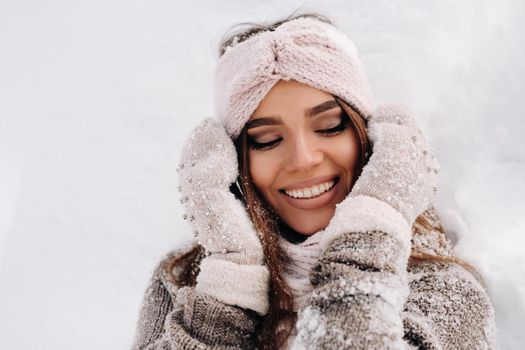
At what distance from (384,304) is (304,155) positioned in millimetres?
533

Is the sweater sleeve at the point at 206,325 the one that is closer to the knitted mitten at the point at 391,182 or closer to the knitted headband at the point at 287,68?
the knitted mitten at the point at 391,182

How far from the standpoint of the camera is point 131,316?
2715 mm

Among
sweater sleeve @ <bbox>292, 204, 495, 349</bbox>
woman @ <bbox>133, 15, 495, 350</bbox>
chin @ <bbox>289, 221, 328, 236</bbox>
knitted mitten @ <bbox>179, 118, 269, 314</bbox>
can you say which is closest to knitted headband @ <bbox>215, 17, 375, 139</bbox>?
woman @ <bbox>133, 15, 495, 350</bbox>

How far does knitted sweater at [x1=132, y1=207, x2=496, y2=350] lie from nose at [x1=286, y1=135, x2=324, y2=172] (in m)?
0.29

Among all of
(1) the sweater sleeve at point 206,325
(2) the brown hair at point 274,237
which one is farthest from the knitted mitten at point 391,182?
(1) the sweater sleeve at point 206,325

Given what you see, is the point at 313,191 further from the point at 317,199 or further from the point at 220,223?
the point at 220,223

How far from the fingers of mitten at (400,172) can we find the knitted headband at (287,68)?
0.18 meters

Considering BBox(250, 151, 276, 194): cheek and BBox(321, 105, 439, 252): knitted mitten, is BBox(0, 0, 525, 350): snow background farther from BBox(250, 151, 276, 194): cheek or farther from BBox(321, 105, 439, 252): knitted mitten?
BBox(250, 151, 276, 194): cheek

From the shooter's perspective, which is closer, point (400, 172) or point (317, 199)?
point (400, 172)

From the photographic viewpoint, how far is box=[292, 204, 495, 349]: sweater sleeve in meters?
1.35

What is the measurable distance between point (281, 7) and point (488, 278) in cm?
181

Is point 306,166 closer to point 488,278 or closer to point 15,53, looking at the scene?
point 488,278

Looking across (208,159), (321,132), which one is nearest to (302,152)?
(321,132)

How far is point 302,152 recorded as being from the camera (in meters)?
1.68
